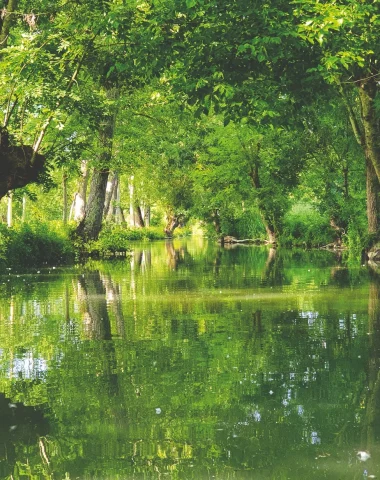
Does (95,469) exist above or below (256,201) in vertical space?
below

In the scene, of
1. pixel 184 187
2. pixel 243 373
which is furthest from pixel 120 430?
pixel 184 187

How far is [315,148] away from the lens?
39.1 m

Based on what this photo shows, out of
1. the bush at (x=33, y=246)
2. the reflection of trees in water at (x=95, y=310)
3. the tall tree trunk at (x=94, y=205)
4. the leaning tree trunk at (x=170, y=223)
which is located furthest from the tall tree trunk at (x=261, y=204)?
the leaning tree trunk at (x=170, y=223)

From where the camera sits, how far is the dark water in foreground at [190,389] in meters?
4.34

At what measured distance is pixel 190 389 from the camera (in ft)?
20.5

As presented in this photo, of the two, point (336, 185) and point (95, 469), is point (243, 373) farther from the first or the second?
point (336, 185)

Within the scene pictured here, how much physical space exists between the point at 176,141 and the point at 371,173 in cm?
888

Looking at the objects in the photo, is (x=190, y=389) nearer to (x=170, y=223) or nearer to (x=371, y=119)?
(x=371, y=119)

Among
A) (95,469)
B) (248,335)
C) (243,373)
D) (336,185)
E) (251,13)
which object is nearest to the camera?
(95,469)

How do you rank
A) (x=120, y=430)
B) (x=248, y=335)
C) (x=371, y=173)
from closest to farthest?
(x=120, y=430) < (x=248, y=335) < (x=371, y=173)

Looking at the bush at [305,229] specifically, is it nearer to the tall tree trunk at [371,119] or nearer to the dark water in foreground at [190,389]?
the tall tree trunk at [371,119]

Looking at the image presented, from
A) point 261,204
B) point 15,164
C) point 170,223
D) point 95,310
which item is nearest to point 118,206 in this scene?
point 261,204

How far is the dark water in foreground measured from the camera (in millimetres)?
4340

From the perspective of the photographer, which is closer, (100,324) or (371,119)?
(100,324)
